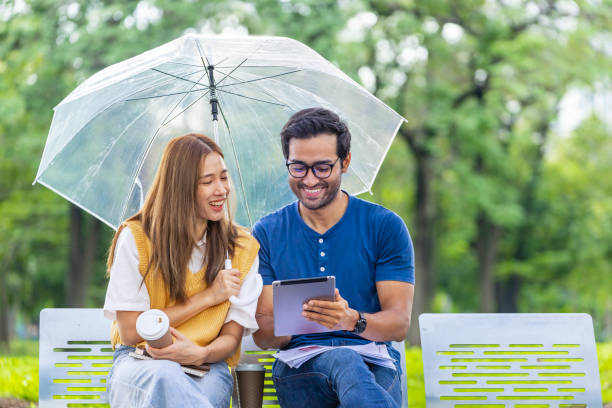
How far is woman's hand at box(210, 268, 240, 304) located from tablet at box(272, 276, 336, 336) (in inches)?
12.1

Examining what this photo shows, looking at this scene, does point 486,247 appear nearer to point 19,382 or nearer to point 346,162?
point 19,382

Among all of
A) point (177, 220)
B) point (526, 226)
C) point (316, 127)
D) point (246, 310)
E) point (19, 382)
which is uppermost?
point (526, 226)

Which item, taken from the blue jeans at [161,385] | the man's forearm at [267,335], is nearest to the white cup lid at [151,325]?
the blue jeans at [161,385]

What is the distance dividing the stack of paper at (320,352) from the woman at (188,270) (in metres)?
0.23

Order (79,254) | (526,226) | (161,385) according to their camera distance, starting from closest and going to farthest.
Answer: (161,385) → (79,254) → (526,226)

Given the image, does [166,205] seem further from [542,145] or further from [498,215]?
[542,145]

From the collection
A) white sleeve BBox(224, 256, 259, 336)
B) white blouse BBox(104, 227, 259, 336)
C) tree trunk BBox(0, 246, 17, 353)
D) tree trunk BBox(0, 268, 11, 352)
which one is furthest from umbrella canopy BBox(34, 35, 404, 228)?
tree trunk BBox(0, 268, 11, 352)

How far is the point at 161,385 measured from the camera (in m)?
3.27

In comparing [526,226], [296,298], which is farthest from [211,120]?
[526,226]

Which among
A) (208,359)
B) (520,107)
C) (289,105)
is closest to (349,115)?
(289,105)

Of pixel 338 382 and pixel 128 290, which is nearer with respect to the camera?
pixel 338 382

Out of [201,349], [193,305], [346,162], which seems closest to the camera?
[201,349]

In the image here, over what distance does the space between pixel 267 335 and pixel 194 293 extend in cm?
44

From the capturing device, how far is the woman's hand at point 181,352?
3.47 metres
